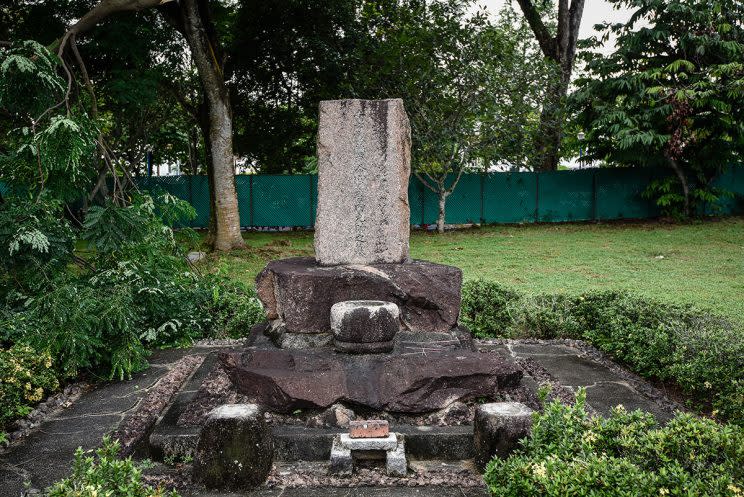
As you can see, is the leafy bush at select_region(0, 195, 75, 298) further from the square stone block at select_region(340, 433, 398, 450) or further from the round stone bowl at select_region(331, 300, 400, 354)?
the square stone block at select_region(340, 433, 398, 450)

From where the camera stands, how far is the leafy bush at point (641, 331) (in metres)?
4.82

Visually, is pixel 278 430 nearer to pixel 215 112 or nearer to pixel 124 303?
pixel 124 303

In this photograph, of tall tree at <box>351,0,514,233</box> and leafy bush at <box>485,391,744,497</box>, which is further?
tall tree at <box>351,0,514,233</box>

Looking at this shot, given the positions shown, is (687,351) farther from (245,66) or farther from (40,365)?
(245,66)

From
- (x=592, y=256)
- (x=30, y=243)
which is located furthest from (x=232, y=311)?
(x=592, y=256)

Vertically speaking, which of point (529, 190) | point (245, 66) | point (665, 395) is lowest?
point (665, 395)

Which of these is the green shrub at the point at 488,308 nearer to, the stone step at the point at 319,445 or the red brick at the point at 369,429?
the stone step at the point at 319,445

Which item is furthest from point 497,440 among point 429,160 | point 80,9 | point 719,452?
point 429,160

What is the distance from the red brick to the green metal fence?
570 inches

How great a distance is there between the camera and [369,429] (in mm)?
3908

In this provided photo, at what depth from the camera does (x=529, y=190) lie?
18922 mm

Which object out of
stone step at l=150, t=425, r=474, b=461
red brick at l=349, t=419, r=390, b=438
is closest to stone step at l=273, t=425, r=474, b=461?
stone step at l=150, t=425, r=474, b=461

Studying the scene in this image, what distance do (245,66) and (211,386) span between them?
43.6 feet

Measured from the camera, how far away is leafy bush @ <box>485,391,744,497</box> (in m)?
2.78
